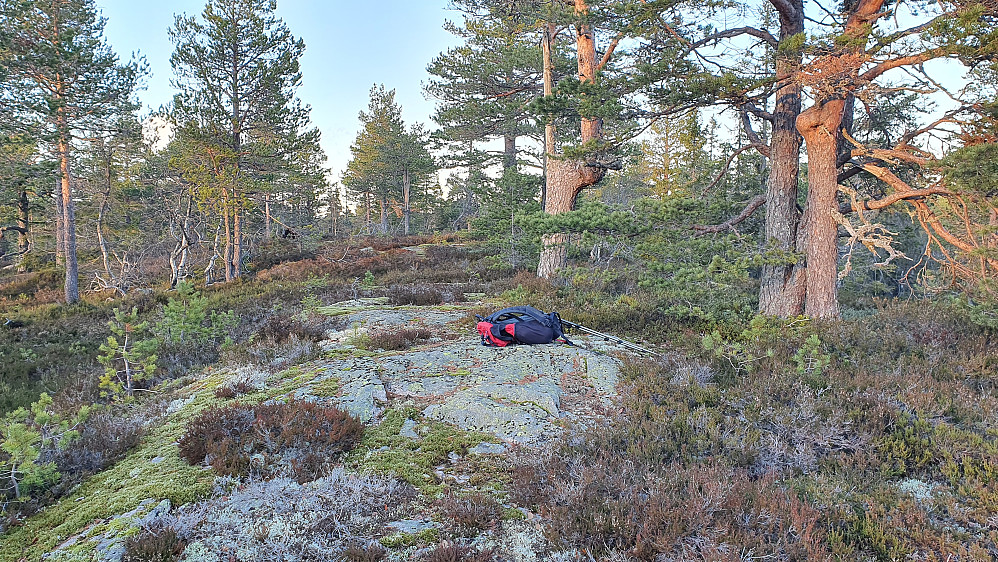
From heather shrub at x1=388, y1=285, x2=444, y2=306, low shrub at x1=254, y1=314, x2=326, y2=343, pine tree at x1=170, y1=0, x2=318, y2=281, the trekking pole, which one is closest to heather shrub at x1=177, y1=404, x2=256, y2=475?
low shrub at x1=254, y1=314, x2=326, y2=343

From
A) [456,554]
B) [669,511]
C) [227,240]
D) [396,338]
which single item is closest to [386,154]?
[227,240]

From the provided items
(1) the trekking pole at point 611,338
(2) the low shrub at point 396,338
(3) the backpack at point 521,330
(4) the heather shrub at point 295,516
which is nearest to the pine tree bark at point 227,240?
(2) the low shrub at point 396,338

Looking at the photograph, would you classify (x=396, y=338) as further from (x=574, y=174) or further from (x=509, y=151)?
(x=509, y=151)

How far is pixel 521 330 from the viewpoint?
6594 millimetres

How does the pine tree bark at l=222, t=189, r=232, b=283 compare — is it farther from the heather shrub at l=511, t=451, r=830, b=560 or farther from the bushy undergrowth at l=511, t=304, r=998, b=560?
the heather shrub at l=511, t=451, r=830, b=560

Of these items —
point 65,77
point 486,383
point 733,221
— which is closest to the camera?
point 486,383

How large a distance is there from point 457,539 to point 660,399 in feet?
9.00

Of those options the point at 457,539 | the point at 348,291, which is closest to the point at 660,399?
the point at 457,539

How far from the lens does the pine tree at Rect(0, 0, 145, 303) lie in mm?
12148

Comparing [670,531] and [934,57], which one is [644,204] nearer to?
[934,57]

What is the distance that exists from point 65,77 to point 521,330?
1854cm

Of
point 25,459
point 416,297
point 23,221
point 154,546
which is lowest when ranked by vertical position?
point 154,546

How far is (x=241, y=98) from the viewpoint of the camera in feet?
55.8

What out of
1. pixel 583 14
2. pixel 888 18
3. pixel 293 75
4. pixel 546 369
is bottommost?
pixel 546 369
